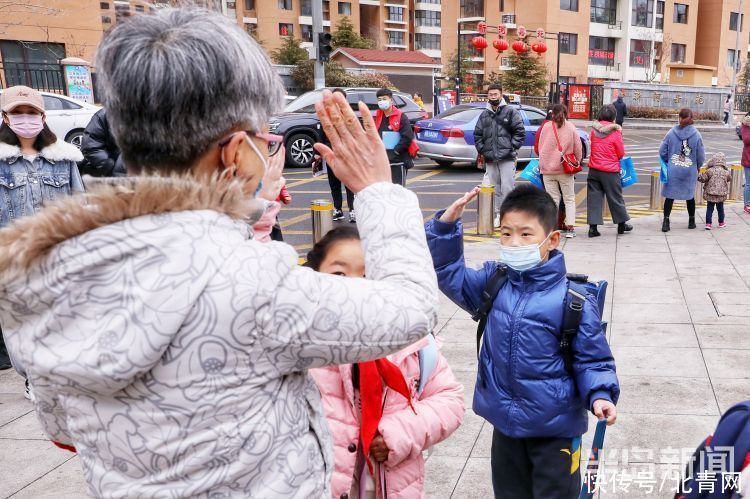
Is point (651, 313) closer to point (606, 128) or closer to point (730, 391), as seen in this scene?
point (730, 391)

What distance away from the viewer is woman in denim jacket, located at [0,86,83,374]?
172 inches

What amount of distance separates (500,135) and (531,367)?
711 centimetres

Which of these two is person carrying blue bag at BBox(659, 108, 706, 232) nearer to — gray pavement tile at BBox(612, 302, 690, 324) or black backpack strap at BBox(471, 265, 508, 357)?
gray pavement tile at BBox(612, 302, 690, 324)

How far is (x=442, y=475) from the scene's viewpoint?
11.1 ft

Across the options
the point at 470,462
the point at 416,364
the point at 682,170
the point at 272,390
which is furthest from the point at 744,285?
the point at 272,390

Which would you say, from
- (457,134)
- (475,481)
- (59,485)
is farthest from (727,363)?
(457,134)

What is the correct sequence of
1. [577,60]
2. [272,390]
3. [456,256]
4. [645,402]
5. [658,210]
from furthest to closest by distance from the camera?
[577,60] < [658,210] < [645,402] < [456,256] < [272,390]

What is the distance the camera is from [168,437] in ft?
3.71

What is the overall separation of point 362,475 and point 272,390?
3.52 ft

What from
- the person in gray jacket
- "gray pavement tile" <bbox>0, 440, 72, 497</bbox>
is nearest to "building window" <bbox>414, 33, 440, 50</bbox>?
the person in gray jacket

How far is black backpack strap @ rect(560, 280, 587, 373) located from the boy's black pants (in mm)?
298

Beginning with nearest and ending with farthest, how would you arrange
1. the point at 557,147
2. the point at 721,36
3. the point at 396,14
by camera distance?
the point at 557,147
the point at 721,36
the point at 396,14

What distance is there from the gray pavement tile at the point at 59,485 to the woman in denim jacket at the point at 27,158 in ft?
5.76

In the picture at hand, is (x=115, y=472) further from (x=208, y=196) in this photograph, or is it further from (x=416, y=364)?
(x=416, y=364)
